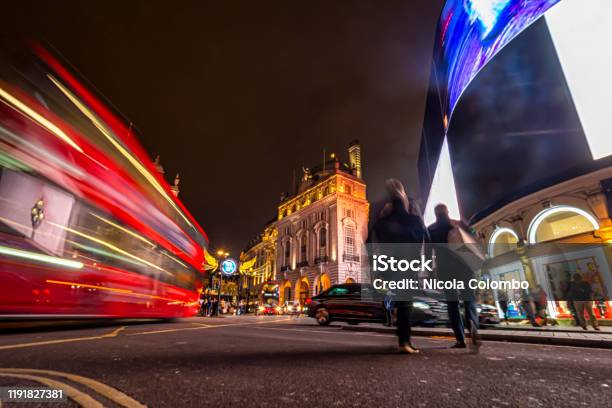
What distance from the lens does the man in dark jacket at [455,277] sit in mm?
4242

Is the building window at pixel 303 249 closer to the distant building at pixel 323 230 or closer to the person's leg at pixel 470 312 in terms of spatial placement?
the distant building at pixel 323 230

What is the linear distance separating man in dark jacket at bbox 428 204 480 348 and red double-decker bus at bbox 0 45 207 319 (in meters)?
7.25

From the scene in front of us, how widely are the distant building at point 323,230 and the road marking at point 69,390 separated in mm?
39794

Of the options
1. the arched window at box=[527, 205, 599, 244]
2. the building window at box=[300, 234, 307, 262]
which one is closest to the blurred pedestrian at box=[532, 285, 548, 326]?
the arched window at box=[527, 205, 599, 244]

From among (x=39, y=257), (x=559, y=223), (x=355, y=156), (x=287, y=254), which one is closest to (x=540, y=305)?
(x=559, y=223)

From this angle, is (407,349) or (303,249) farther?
(303,249)

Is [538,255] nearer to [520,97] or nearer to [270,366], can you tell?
[520,97]

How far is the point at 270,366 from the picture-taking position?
2674 mm

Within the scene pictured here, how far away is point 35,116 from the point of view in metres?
5.29

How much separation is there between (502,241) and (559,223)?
11.9 feet

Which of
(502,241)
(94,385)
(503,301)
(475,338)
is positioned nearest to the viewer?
(94,385)

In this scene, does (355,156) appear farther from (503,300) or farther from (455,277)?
(455,277)

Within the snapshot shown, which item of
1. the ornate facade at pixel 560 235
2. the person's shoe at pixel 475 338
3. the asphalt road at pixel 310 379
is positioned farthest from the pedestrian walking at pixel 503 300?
the asphalt road at pixel 310 379

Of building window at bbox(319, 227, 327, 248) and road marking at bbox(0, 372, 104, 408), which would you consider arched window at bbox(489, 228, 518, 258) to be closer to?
road marking at bbox(0, 372, 104, 408)
